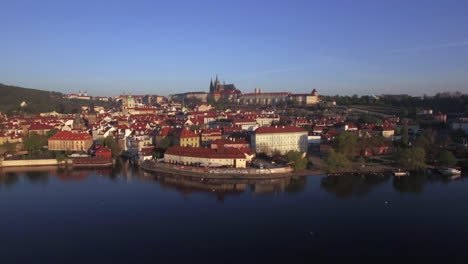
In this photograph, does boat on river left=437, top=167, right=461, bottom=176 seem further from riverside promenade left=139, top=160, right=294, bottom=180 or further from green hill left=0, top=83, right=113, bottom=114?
green hill left=0, top=83, right=113, bottom=114

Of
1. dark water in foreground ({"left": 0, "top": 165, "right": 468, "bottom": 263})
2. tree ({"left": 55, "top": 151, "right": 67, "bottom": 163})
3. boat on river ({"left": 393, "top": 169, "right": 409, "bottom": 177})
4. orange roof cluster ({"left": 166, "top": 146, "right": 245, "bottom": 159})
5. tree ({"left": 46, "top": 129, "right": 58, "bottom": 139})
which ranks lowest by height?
dark water in foreground ({"left": 0, "top": 165, "right": 468, "bottom": 263})

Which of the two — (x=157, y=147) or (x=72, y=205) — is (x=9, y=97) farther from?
(x=72, y=205)

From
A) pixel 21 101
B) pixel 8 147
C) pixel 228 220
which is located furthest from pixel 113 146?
pixel 21 101

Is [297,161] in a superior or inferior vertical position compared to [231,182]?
superior

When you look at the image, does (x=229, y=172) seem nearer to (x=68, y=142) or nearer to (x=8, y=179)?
(x=8, y=179)

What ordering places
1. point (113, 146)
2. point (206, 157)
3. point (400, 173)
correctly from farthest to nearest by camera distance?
point (113, 146) < point (206, 157) < point (400, 173)

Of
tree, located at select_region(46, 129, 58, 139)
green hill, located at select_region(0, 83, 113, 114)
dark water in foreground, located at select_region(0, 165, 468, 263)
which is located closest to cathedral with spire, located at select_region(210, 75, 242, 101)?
green hill, located at select_region(0, 83, 113, 114)
